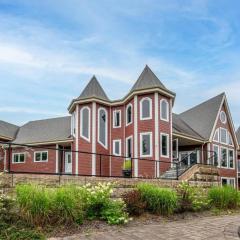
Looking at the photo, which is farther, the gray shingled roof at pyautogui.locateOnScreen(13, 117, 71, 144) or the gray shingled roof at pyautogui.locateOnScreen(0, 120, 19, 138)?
the gray shingled roof at pyautogui.locateOnScreen(0, 120, 19, 138)

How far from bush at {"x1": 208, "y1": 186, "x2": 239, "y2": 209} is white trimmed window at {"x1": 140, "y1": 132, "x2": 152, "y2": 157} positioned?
927cm

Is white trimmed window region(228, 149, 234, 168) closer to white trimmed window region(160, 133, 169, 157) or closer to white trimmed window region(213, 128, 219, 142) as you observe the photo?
white trimmed window region(213, 128, 219, 142)

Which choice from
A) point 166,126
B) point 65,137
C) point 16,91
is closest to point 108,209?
point 16,91

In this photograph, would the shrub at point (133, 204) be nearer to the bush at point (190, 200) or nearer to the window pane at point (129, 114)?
the bush at point (190, 200)

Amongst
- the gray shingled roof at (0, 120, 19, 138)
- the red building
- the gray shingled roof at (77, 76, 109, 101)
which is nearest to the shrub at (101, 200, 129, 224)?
the red building

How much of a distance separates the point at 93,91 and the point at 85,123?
8.37 ft

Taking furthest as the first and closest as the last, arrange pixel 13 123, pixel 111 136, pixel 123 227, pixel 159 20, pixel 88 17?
pixel 13 123, pixel 111 136, pixel 159 20, pixel 88 17, pixel 123 227

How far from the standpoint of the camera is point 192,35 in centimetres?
1376

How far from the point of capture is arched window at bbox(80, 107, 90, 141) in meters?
26.2

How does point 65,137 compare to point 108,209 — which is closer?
point 108,209

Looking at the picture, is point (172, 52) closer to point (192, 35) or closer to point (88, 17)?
point (192, 35)

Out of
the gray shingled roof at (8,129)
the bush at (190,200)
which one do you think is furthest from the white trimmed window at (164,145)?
the gray shingled roof at (8,129)

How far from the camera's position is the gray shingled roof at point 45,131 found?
30.0m

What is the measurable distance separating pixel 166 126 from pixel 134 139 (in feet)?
7.66
